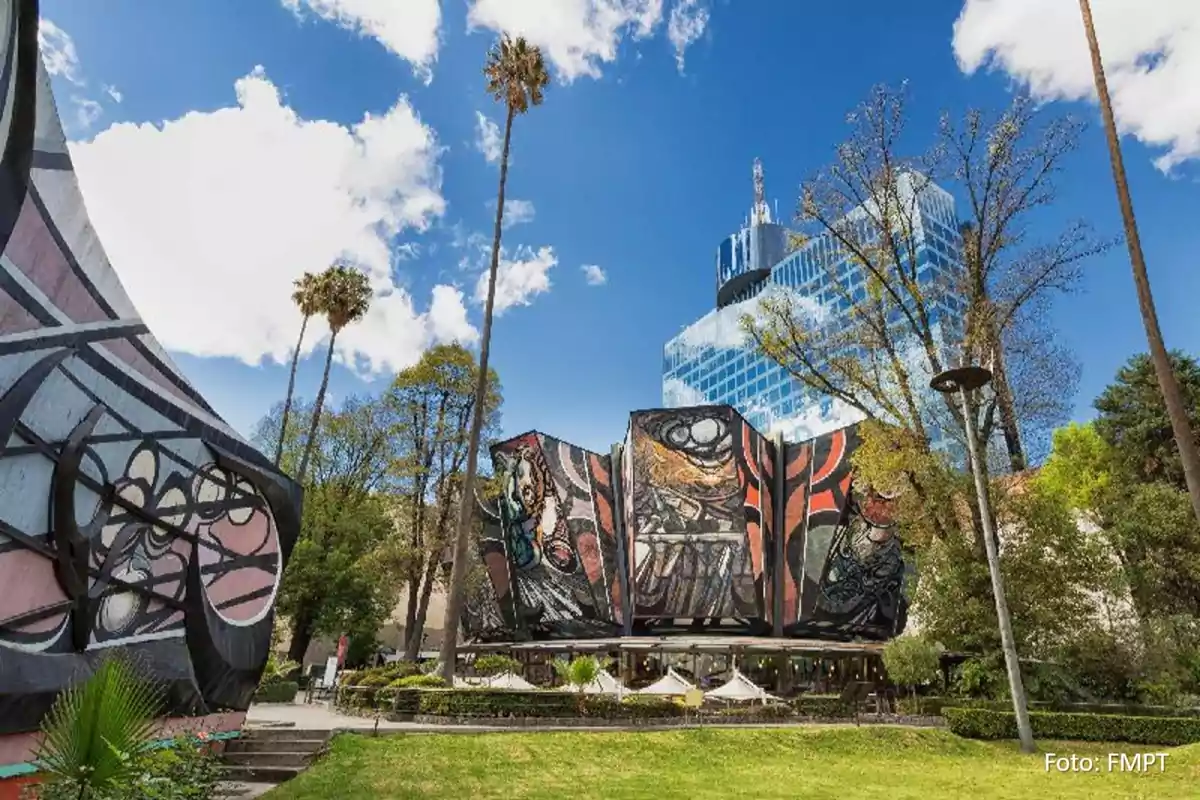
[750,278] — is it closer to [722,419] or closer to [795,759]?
[722,419]

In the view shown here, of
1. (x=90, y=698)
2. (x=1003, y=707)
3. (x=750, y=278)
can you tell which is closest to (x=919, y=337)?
(x=1003, y=707)

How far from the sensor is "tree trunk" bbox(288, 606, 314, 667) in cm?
3297

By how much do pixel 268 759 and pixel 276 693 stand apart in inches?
662

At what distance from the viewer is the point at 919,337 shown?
21.0 m

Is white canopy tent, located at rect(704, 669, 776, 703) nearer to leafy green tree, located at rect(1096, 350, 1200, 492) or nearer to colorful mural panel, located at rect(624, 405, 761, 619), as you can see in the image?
colorful mural panel, located at rect(624, 405, 761, 619)

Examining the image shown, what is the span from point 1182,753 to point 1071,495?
831 inches

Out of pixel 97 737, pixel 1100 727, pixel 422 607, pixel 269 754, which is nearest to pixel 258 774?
pixel 269 754

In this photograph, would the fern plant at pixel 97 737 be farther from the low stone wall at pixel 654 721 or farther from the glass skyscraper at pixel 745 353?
the glass skyscraper at pixel 745 353

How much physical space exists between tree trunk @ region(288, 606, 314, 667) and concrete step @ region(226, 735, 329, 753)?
20481mm

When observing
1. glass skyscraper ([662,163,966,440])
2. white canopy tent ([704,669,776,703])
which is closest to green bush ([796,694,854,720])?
white canopy tent ([704,669,776,703])

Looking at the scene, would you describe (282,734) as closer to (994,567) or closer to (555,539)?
(994,567)

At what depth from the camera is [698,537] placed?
35.3 metres

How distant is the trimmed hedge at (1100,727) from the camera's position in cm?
1745

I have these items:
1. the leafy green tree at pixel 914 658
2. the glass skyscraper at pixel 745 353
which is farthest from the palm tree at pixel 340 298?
the glass skyscraper at pixel 745 353
